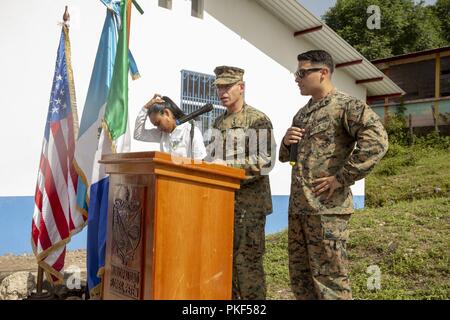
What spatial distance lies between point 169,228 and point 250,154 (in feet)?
3.56

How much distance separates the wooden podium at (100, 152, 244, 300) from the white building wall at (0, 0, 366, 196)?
368 centimetres

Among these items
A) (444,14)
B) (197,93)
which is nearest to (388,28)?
(444,14)

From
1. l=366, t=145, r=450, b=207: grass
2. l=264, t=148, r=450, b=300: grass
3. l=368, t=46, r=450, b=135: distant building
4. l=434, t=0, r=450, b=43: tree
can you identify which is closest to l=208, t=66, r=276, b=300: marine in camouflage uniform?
l=264, t=148, r=450, b=300: grass

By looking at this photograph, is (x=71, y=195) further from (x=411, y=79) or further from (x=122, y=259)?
(x=411, y=79)

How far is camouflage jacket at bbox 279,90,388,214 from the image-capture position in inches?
92.5

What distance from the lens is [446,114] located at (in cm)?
1436

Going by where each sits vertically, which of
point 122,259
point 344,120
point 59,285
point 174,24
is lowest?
point 59,285

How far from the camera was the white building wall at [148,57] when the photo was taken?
17.5ft

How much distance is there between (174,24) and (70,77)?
3.45 meters

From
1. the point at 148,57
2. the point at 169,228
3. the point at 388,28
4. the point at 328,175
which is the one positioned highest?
the point at 388,28

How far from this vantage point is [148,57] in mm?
6402

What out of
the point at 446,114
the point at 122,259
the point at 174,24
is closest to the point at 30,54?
the point at 174,24

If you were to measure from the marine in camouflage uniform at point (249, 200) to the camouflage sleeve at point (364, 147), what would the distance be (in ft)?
1.99

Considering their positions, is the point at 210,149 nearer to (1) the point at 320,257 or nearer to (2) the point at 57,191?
(1) the point at 320,257
